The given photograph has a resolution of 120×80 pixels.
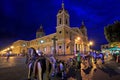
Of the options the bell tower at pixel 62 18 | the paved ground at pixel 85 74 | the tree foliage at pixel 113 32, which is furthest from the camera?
the bell tower at pixel 62 18

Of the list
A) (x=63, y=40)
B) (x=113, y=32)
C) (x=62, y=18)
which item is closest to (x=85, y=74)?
(x=113, y=32)

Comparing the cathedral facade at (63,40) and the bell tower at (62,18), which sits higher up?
the bell tower at (62,18)

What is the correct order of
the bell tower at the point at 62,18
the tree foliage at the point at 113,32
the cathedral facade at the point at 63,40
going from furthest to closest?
the bell tower at the point at 62,18 → the cathedral facade at the point at 63,40 → the tree foliage at the point at 113,32

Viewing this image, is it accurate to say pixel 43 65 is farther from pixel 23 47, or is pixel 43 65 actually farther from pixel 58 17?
pixel 23 47

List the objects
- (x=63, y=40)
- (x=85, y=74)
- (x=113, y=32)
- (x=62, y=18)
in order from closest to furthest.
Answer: (x=85, y=74) < (x=113, y=32) < (x=63, y=40) < (x=62, y=18)

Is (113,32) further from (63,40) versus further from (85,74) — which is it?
(63,40)

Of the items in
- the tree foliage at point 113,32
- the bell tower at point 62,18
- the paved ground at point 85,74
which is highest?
the bell tower at point 62,18

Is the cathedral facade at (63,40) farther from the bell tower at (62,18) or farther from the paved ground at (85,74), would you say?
the paved ground at (85,74)

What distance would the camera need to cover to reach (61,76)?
348 inches

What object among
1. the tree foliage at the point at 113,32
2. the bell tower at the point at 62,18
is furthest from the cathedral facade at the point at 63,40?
the tree foliage at the point at 113,32

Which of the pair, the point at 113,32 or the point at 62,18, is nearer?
the point at 113,32

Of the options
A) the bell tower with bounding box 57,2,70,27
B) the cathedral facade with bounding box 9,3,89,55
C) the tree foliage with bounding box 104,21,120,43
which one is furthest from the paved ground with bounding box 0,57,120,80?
the bell tower with bounding box 57,2,70,27

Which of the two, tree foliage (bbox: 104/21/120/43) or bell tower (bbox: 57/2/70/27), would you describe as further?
bell tower (bbox: 57/2/70/27)

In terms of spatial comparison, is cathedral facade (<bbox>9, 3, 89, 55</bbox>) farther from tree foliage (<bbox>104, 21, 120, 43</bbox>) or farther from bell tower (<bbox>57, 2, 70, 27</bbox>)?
tree foliage (<bbox>104, 21, 120, 43</bbox>)
